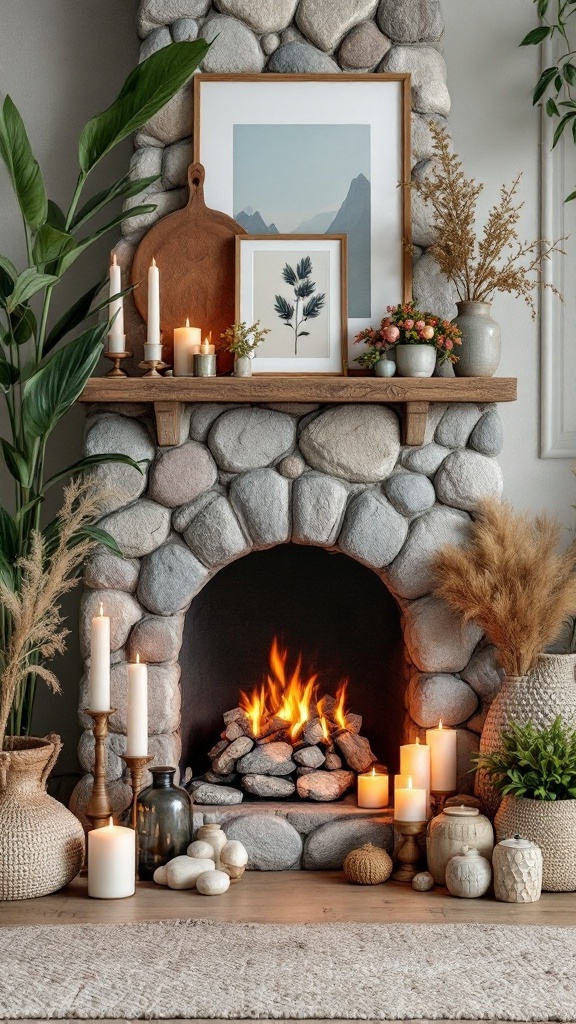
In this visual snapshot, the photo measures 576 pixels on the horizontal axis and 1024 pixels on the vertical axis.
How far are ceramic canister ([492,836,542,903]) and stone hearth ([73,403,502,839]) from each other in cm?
42

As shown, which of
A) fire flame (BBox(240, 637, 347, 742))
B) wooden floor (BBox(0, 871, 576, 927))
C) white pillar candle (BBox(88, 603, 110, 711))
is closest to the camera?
wooden floor (BBox(0, 871, 576, 927))

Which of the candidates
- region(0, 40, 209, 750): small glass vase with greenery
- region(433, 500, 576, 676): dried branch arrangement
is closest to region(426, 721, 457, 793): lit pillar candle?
region(433, 500, 576, 676): dried branch arrangement

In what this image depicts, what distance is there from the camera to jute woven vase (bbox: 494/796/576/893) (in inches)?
101

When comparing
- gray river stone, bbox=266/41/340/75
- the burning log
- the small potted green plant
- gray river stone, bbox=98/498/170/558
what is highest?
gray river stone, bbox=266/41/340/75

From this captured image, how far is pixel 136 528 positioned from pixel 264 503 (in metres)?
0.36

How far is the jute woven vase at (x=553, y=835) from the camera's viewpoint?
258cm

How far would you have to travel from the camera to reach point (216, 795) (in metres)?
2.96

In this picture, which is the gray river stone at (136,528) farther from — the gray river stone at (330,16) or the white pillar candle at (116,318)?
the gray river stone at (330,16)

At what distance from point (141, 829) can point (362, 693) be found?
910 millimetres

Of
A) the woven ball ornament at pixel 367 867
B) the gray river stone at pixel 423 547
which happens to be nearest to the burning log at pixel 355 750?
the woven ball ornament at pixel 367 867

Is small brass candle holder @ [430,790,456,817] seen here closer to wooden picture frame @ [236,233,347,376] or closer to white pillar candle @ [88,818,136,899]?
white pillar candle @ [88,818,136,899]

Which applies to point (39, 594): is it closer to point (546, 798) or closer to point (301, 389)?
point (301, 389)

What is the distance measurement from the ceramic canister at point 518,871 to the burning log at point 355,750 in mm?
637

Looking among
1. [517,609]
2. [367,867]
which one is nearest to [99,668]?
[367,867]
